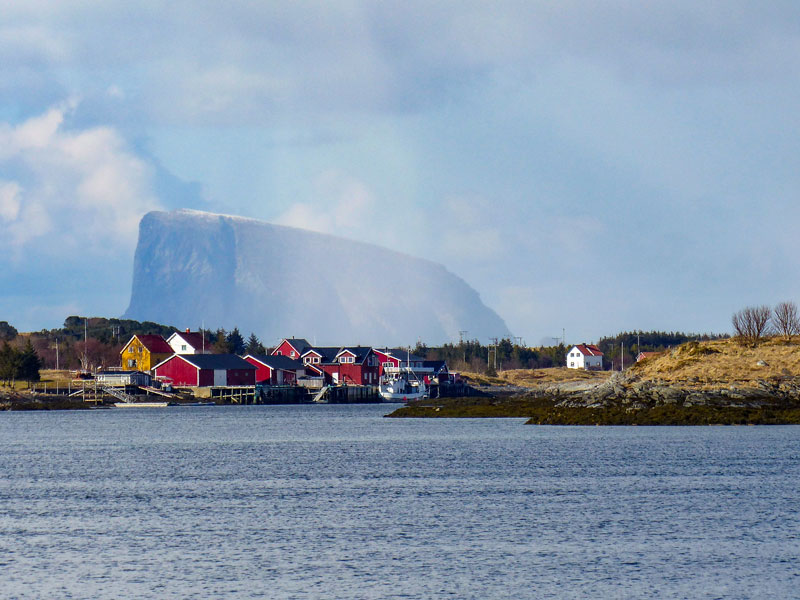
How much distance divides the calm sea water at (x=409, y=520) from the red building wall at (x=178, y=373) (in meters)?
80.7

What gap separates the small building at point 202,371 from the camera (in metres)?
146

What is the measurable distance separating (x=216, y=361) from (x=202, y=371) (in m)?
2.98

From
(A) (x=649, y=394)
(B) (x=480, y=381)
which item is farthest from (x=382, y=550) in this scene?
(B) (x=480, y=381)

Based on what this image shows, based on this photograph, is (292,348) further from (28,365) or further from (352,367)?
(28,365)

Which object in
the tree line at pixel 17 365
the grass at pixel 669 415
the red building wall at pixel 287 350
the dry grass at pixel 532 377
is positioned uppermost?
the red building wall at pixel 287 350

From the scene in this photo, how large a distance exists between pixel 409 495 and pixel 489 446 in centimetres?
2314

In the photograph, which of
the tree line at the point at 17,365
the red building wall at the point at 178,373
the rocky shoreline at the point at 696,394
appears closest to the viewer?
the rocky shoreline at the point at 696,394

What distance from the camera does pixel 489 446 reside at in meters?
62.1

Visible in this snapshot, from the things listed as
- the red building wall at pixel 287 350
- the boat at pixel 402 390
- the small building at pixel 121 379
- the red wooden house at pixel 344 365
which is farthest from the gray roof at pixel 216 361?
the boat at pixel 402 390

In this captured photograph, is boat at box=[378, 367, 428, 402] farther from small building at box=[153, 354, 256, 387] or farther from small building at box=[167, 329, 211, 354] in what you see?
small building at box=[167, 329, 211, 354]

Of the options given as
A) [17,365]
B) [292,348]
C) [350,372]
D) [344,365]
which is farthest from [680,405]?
[292,348]

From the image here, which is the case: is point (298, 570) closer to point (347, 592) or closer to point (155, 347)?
point (347, 592)

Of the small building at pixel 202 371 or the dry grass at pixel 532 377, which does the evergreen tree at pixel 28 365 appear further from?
the dry grass at pixel 532 377

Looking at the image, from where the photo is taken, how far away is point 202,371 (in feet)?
479
